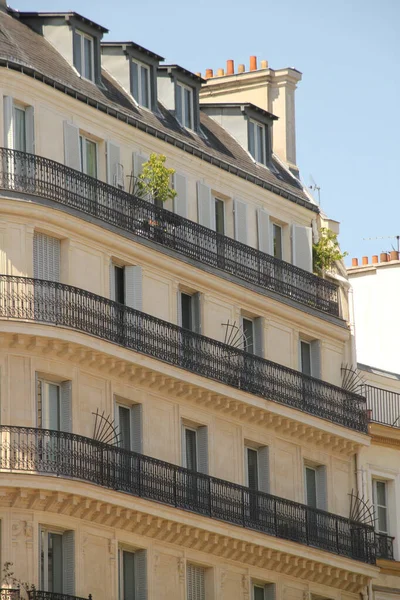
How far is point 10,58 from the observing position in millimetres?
49625

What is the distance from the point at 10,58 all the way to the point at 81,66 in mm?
3461

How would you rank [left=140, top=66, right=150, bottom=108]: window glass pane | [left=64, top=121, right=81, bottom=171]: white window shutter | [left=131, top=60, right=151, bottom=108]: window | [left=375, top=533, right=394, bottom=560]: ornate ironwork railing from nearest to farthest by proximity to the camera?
[left=64, top=121, right=81, bottom=171]: white window shutter → [left=131, top=60, right=151, bottom=108]: window → [left=140, top=66, right=150, bottom=108]: window glass pane → [left=375, top=533, right=394, bottom=560]: ornate ironwork railing

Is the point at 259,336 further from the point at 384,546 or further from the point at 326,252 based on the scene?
the point at 384,546

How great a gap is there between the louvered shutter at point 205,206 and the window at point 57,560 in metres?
9.96

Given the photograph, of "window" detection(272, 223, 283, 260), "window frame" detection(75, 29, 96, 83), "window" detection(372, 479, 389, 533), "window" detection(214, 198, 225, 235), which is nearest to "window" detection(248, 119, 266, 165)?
"window" detection(272, 223, 283, 260)

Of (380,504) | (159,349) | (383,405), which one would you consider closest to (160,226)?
(159,349)

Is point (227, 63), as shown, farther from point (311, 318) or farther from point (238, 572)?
point (238, 572)

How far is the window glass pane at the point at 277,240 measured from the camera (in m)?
58.0

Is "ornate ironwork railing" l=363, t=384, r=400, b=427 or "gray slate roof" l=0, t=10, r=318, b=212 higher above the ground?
"gray slate roof" l=0, t=10, r=318, b=212

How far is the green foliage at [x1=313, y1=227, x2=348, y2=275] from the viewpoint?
59.2 meters

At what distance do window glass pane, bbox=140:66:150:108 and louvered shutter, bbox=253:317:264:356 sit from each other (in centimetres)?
586

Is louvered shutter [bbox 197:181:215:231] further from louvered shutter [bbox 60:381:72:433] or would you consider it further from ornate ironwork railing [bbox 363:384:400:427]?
louvered shutter [bbox 60:381:72:433]

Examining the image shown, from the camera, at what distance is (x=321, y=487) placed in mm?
57531

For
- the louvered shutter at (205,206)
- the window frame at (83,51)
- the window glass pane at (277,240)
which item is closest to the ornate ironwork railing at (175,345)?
the louvered shutter at (205,206)
